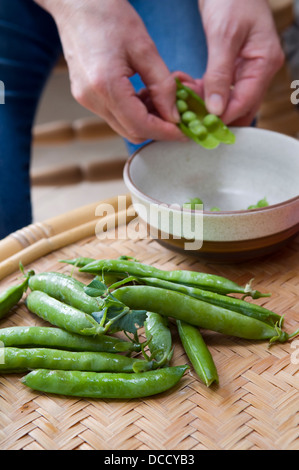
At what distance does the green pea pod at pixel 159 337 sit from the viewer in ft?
2.87

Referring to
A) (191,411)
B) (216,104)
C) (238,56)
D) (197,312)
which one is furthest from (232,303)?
(238,56)

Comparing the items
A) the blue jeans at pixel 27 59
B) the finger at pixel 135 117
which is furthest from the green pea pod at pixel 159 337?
the blue jeans at pixel 27 59

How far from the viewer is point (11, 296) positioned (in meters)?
1.01

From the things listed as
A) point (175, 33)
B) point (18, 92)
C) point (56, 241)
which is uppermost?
point (175, 33)

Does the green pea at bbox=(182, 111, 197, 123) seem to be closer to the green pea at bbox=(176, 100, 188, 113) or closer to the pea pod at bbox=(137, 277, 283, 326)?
the green pea at bbox=(176, 100, 188, 113)

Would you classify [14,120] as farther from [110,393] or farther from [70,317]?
[110,393]

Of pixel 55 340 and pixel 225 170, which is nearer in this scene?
pixel 55 340

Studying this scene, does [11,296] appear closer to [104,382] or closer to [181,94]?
[104,382]

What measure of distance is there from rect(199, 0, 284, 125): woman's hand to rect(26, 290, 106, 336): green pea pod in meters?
0.62

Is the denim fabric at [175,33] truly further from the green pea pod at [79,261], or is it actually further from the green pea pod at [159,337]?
the green pea pod at [159,337]

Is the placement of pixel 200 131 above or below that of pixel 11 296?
above

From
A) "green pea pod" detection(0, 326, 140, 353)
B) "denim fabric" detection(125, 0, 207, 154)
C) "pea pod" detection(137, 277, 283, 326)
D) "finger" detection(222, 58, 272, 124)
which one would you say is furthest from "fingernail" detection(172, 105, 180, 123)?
"green pea pod" detection(0, 326, 140, 353)

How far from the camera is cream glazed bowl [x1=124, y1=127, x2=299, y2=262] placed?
40.0 inches

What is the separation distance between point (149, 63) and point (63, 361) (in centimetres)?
71
